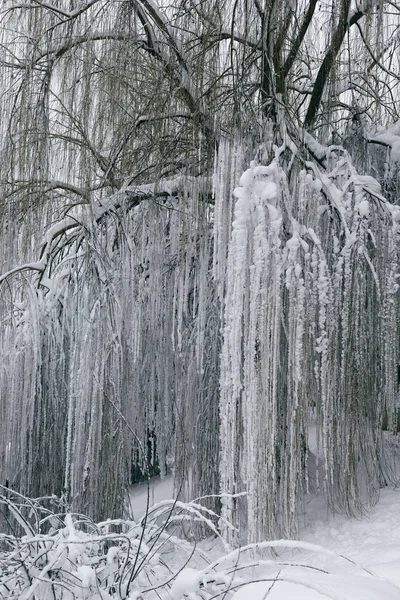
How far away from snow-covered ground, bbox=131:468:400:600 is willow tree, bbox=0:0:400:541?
222mm

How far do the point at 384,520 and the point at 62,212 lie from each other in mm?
3513

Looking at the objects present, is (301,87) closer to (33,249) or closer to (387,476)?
(33,249)

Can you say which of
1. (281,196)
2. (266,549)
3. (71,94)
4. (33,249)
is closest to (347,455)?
(266,549)

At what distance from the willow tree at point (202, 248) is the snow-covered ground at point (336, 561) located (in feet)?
0.73

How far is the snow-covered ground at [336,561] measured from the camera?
2059mm

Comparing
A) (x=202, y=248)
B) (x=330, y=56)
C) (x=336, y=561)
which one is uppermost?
(x=330, y=56)

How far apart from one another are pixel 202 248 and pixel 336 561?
90.6 inches

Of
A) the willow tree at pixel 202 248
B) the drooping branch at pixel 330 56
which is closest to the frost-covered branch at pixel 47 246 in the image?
the willow tree at pixel 202 248

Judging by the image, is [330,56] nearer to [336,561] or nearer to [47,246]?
[47,246]

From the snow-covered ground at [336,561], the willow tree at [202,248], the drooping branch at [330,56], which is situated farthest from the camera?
the drooping branch at [330,56]

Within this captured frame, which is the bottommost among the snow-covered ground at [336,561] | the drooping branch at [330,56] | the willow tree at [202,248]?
the snow-covered ground at [336,561]

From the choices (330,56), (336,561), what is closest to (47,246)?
(330,56)

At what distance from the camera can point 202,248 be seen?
5.05m

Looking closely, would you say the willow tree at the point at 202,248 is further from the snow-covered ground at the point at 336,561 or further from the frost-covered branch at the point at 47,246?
the snow-covered ground at the point at 336,561
